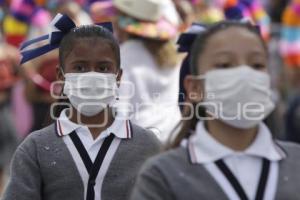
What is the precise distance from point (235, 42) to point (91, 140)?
1.21 metres

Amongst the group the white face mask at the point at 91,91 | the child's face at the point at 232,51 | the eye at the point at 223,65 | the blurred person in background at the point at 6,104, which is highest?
the child's face at the point at 232,51

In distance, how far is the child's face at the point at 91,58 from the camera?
17.1 ft

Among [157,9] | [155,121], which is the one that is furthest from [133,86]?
[157,9]

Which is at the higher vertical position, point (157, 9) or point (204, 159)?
point (157, 9)

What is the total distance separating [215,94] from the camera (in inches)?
164

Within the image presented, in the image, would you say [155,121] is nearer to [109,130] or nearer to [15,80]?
[109,130]

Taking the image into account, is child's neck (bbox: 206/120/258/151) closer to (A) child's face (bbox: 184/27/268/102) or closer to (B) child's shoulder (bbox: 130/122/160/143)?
(A) child's face (bbox: 184/27/268/102)

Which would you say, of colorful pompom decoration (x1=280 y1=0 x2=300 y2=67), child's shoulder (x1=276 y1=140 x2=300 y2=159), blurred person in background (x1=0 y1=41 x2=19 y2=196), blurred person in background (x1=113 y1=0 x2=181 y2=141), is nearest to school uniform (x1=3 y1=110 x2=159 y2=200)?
child's shoulder (x1=276 y1=140 x2=300 y2=159)

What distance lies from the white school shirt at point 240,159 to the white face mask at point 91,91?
1098mm

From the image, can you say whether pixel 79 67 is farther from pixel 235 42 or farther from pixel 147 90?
pixel 147 90

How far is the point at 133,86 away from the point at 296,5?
5.57m

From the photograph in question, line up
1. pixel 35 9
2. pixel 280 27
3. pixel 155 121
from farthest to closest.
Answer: pixel 280 27
pixel 35 9
pixel 155 121

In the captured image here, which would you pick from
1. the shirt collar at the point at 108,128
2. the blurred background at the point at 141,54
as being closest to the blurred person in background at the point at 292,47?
the blurred background at the point at 141,54

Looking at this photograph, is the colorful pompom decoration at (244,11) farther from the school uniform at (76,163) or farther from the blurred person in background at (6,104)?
the school uniform at (76,163)
